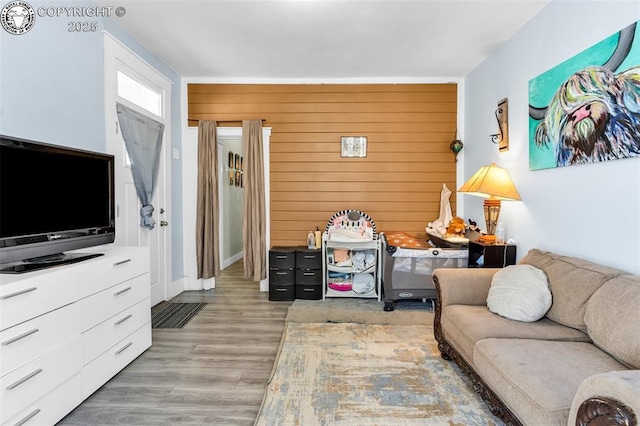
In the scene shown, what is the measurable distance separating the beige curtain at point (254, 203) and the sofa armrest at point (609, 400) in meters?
3.47

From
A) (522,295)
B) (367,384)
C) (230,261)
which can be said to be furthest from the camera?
(230,261)

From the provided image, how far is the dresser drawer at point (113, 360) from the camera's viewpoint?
2.02 meters

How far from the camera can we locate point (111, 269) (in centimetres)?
221

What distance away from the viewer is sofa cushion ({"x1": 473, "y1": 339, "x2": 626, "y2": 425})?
1339 mm

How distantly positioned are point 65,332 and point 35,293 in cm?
30

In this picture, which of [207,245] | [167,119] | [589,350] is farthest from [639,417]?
[167,119]

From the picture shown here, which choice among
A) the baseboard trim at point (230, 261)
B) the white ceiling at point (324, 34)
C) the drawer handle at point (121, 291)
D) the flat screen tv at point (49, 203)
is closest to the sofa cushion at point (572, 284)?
the white ceiling at point (324, 34)

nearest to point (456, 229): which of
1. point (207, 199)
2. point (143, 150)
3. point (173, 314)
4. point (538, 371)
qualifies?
point (538, 371)

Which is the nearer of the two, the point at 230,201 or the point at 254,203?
the point at 254,203

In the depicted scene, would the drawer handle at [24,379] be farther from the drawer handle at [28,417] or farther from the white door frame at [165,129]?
the white door frame at [165,129]

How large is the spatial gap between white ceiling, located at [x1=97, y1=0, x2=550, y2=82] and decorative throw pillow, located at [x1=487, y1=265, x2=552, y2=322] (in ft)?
6.74

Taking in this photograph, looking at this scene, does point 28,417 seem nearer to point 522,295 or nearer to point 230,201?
point 522,295

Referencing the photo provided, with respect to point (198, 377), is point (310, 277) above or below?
Answer: above

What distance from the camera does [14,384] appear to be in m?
1.55
